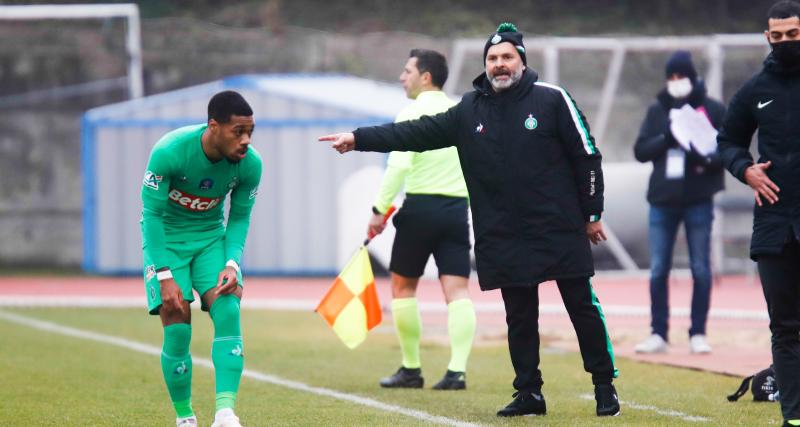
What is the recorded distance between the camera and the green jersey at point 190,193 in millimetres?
7301

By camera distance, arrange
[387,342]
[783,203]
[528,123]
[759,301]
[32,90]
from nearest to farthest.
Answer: [783,203], [528,123], [387,342], [759,301], [32,90]

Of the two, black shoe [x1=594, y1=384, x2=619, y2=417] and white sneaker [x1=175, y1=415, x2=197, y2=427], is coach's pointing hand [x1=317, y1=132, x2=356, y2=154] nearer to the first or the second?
white sneaker [x1=175, y1=415, x2=197, y2=427]

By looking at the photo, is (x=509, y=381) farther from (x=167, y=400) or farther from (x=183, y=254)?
(x=183, y=254)

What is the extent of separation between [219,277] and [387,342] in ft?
19.2

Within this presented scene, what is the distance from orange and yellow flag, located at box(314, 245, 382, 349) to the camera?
33.2ft

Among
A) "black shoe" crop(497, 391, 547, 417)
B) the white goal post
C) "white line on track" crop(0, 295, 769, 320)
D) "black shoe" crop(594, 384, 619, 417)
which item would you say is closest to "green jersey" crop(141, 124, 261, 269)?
"black shoe" crop(497, 391, 547, 417)

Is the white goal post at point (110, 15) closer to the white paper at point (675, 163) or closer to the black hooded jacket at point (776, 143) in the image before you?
the white paper at point (675, 163)

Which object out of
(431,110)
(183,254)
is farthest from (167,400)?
(431,110)

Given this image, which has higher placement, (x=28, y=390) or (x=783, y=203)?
(x=783, y=203)

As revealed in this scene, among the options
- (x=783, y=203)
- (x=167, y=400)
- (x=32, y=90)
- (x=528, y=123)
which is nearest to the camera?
(x=783, y=203)

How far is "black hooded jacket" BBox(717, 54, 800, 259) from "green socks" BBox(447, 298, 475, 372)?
297cm

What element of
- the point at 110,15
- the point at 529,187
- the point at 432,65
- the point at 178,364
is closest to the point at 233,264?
the point at 178,364

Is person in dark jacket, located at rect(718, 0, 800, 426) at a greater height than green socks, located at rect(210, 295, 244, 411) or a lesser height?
greater

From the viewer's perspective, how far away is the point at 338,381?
400 inches
